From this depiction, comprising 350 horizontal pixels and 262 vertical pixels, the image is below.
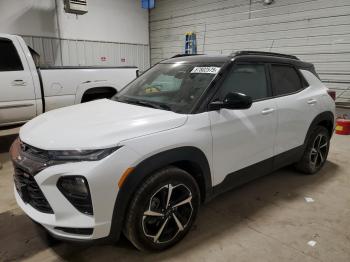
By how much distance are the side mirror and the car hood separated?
12.6 inches

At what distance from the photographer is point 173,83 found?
2707 millimetres

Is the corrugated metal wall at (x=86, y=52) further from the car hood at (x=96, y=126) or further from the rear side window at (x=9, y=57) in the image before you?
the car hood at (x=96, y=126)

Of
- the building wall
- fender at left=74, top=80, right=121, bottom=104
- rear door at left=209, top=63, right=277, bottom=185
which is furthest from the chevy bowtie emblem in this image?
the building wall

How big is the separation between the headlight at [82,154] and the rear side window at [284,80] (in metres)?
2.04

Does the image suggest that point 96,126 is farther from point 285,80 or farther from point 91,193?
point 285,80

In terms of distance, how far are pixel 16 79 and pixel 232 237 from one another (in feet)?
13.1

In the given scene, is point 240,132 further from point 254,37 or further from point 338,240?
point 254,37

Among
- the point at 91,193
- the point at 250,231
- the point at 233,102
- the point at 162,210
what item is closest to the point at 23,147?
the point at 91,193

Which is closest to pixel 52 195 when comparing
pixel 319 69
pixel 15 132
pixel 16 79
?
pixel 16 79

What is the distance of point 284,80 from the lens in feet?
10.3

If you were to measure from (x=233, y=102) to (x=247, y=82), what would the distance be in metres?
0.59

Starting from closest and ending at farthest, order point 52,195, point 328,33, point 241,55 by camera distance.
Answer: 1. point 52,195
2. point 241,55
3. point 328,33

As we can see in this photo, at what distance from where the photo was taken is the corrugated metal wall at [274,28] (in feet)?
23.5

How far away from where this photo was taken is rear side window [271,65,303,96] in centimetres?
299
